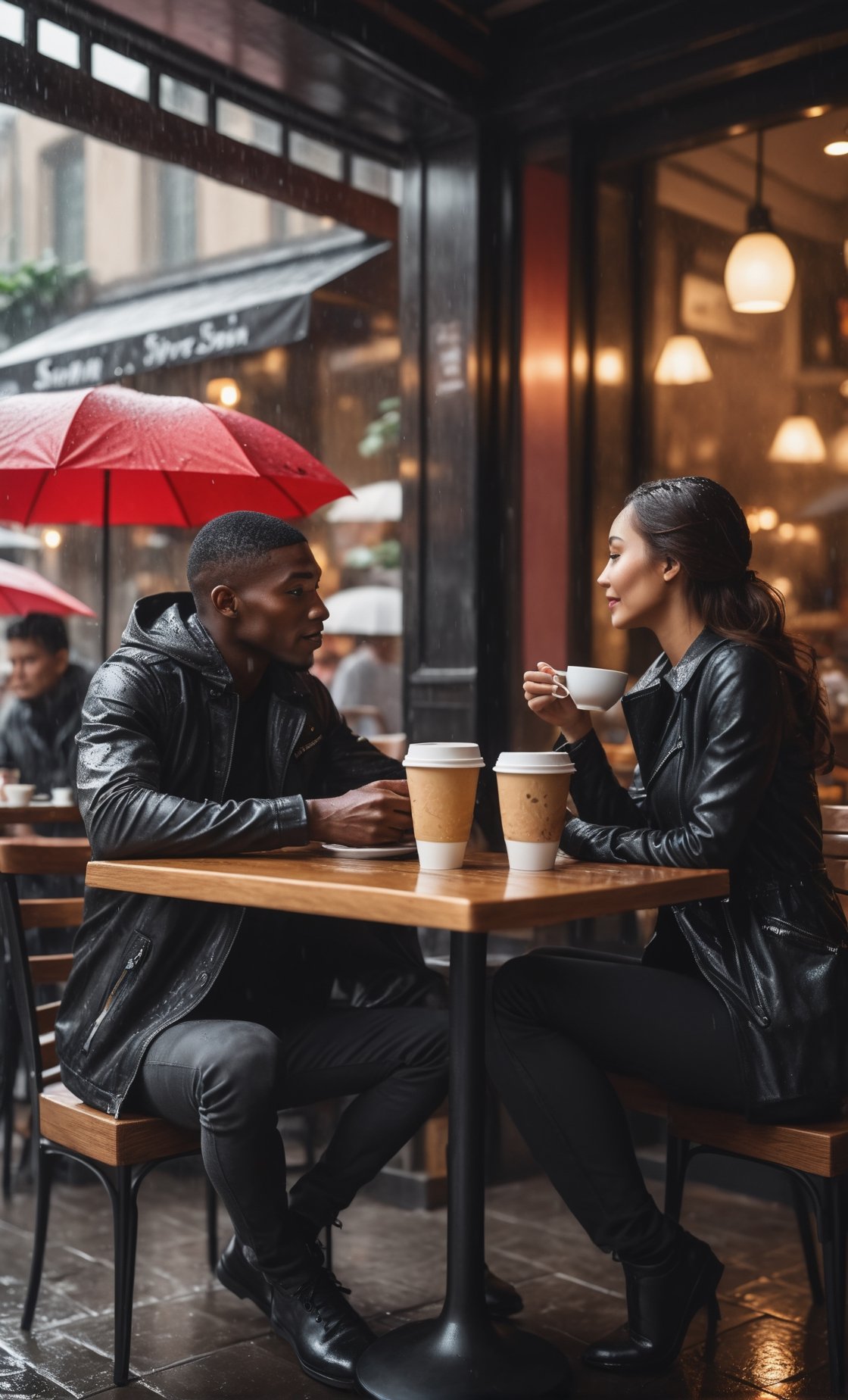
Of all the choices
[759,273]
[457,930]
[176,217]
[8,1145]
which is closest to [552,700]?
[457,930]

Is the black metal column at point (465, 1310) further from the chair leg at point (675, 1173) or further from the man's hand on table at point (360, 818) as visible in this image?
the chair leg at point (675, 1173)

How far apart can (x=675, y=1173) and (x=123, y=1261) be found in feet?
3.67

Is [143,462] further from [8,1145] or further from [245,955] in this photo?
[8,1145]

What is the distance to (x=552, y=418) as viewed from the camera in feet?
14.4

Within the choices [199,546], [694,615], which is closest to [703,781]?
[694,615]

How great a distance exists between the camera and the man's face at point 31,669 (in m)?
5.18

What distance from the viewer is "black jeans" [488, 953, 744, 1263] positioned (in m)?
2.55

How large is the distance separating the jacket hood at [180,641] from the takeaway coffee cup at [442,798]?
645 millimetres

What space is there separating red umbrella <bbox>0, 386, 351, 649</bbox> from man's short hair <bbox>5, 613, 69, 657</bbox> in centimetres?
79

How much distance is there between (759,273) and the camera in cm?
408

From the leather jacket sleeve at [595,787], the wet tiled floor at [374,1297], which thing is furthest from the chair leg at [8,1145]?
the leather jacket sleeve at [595,787]

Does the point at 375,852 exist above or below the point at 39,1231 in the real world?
above

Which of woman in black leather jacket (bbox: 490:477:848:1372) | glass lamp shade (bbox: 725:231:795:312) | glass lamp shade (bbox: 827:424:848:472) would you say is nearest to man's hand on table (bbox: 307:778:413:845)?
woman in black leather jacket (bbox: 490:477:848:1372)

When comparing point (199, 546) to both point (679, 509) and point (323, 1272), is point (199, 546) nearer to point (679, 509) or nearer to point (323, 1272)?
point (679, 509)
